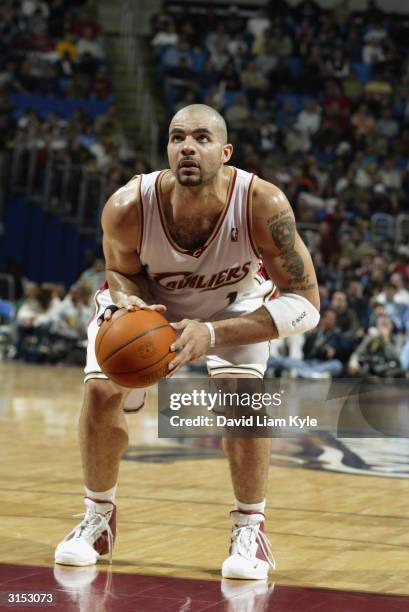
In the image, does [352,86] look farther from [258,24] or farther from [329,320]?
[329,320]

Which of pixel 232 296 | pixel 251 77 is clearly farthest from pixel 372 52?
pixel 232 296

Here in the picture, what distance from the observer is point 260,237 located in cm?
445

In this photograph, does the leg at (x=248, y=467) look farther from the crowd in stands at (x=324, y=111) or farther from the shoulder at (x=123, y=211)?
the crowd in stands at (x=324, y=111)

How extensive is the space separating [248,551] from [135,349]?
3.25 feet

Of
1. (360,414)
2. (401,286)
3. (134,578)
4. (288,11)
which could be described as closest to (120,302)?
(134,578)

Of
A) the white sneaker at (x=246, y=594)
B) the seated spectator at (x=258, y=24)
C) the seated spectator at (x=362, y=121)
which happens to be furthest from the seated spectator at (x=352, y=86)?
the white sneaker at (x=246, y=594)

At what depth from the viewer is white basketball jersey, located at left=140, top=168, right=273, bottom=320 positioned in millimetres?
4469

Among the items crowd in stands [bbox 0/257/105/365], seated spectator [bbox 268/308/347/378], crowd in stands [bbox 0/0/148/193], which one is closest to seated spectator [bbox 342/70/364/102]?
crowd in stands [bbox 0/0/148/193]

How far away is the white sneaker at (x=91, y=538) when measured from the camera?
14.4ft

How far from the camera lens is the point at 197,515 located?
5.57 m

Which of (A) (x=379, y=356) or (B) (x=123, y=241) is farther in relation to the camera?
(A) (x=379, y=356)

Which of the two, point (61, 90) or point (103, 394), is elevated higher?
point (103, 394)

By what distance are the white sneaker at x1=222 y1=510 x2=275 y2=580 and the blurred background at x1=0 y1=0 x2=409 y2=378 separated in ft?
29.7

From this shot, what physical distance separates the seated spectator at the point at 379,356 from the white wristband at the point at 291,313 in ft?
29.6
